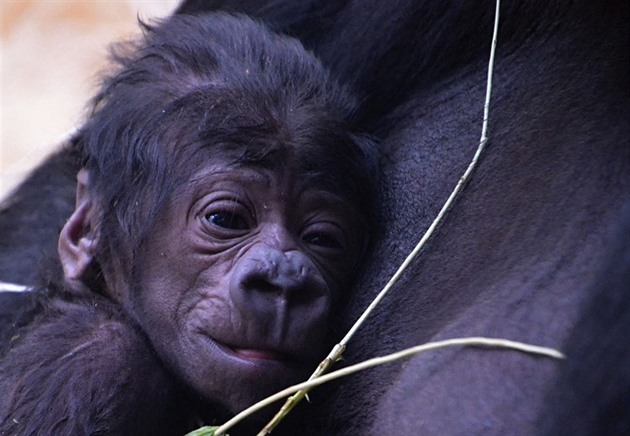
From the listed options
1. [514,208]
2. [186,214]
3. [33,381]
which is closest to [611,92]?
[514,208]

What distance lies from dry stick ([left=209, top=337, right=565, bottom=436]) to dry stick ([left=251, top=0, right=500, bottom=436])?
0.07 feet

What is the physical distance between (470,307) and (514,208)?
19 centimetres

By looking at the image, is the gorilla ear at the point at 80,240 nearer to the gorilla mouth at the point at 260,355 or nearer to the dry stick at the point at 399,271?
the gorilla mouth at the point at 260,355

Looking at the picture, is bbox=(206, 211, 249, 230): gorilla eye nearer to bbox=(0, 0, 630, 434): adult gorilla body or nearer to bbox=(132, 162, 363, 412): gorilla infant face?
bbox=(132, 162, 363, 412): gorilla infant face

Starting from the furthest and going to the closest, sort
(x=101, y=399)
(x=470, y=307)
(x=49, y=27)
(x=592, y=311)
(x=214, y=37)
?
(x=49, y=27) < (x=214, y=37) < (x=101, y=399) < (x=470, y=307) < (x=592, y=311)

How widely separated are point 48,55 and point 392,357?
4198 mm

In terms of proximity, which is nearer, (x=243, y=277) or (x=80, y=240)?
(x=243, y=277)

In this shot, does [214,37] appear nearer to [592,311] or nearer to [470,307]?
[470,307]

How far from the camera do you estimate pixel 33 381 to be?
206 centimetres

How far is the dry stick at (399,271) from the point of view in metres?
1.93

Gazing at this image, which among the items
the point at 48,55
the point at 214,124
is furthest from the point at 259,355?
the point at 48,55

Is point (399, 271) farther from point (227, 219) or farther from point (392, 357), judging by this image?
point (227, 219)

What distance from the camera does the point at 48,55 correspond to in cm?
564

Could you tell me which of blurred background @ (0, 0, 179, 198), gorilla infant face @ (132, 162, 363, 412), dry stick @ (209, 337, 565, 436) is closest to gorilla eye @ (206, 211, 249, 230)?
gorilla infant face @ (132, 162, 363, 412)
